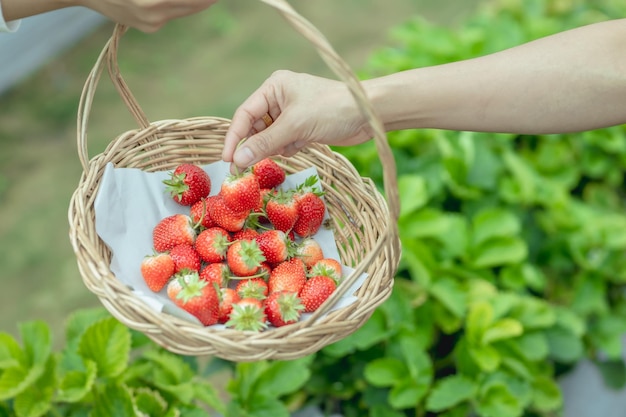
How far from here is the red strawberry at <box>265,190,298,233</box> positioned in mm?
1451

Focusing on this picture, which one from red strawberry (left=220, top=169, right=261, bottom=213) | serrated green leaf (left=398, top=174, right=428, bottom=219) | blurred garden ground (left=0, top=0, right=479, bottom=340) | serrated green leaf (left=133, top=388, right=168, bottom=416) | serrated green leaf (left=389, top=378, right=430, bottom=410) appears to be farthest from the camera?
blurred garden ground (left=0, top=0, right=479, bottom=340)

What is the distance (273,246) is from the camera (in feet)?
4.63

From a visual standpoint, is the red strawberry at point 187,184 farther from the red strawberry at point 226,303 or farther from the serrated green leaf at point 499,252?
the serrated green leaf at point 499,252

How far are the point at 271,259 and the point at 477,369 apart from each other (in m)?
0.82

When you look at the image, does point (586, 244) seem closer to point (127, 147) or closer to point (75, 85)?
point (127, 147)

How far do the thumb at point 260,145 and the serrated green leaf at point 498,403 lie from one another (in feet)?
3.25

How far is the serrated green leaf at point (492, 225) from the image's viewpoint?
2.10 m

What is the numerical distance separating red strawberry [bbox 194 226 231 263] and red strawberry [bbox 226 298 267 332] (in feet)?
0.66

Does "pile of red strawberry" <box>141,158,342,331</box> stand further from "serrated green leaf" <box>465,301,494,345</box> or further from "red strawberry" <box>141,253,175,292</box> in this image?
"serrated green leaf" <box>465,301,494,345</box>

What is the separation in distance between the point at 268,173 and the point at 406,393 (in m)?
0.73

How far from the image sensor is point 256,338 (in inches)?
43.1

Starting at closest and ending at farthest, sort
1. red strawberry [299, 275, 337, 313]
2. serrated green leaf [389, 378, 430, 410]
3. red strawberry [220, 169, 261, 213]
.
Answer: red strawberry [299, 275, 337, 313] → red strawberry [220, 169, 261, 213] → serrated green leaf [389, 378, 430, 410]

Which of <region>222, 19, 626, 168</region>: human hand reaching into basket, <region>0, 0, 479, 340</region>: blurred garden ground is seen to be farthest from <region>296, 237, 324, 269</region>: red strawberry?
<region>0, 0, 479, 340</region>: blurred garden ground

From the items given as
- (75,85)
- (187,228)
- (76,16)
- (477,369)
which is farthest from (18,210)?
(477,369)
